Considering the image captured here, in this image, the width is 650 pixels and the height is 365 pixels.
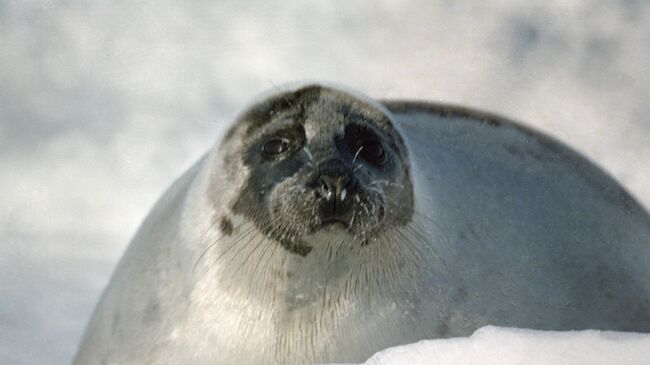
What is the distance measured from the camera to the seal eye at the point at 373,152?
2.70 m

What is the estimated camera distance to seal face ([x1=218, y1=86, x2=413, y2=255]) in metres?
2.51

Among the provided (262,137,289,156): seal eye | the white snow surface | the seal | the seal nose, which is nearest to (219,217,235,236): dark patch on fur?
the seal

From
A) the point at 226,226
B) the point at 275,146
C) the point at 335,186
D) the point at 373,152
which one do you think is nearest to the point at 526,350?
the point at 335,186

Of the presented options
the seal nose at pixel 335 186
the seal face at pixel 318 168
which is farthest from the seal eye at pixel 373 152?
the seal nose at pixel 335 186

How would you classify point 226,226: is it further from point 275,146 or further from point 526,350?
point 526,350

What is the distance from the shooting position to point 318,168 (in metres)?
2.52

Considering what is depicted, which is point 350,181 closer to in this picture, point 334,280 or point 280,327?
point 334,280

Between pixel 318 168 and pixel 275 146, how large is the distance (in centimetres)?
25

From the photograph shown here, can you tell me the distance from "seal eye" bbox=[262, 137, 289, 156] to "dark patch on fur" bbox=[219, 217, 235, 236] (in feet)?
0.92

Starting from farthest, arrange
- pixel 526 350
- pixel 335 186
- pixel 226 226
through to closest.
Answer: pixel 226 226 → pixel 335 186 → pixel 526 350

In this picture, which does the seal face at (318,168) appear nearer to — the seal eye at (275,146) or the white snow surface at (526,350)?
the seal eye at (275,146)

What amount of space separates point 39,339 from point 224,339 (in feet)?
6.98

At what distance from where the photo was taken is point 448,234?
3.09m

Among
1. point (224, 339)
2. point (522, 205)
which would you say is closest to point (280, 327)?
point (224, 339)
